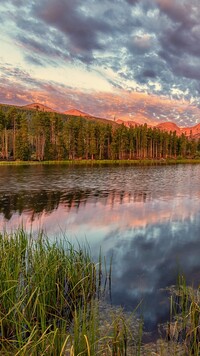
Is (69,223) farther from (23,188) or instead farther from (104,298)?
(23,188)

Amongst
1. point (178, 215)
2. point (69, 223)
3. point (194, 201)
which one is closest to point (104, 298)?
point (69, 223)

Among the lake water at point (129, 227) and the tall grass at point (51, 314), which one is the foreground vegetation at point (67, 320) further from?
the lake water at point (129, 227)

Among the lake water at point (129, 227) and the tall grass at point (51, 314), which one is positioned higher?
the tall grass at point (51, 314)

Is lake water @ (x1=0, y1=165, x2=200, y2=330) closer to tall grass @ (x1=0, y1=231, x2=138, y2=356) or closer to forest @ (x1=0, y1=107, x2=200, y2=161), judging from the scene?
tall grass @ (x1=0, y1=231, x2=138, y2=356)

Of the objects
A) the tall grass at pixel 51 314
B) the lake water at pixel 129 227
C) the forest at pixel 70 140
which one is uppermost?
the forest at pixel 70 140

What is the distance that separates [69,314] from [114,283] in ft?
8.79

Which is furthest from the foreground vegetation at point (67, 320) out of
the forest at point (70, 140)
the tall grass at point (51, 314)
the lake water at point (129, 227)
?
the forest at point (70, 140)

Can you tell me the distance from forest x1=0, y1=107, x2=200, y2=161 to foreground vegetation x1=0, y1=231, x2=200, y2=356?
85.4m

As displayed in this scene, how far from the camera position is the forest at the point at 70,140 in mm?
96375

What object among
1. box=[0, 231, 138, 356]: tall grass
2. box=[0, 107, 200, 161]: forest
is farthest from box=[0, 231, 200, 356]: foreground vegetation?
box=[0, 107, 200, 161]: forest

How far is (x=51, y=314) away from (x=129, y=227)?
13390mm

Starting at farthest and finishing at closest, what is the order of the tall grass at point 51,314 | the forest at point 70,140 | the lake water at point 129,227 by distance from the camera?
the forest at point 70,140 → the lake water at point 129,227 → the tall grass at point 51,314

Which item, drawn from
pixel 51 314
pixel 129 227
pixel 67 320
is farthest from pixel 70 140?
pixel 51 314

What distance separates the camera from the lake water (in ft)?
32.4
